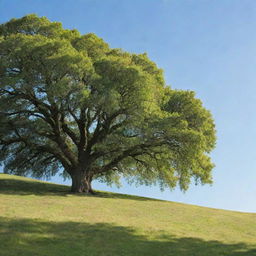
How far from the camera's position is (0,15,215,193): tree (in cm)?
2870

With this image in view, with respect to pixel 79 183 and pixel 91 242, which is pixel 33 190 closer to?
pixel 79 183

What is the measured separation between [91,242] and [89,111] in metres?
19.5

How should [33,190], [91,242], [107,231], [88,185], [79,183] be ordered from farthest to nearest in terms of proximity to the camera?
[88,185] < [79,183] < [33,190] < [107,231] < [91,242]

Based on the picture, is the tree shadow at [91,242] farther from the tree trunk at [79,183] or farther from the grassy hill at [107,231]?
the tree trunk at [79,183]

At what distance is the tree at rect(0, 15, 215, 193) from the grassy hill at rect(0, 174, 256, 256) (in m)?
8.15

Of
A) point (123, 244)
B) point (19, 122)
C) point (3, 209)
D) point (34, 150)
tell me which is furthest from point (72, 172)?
point (123, 244)

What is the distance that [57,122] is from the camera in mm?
32906

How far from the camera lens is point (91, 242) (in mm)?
15094

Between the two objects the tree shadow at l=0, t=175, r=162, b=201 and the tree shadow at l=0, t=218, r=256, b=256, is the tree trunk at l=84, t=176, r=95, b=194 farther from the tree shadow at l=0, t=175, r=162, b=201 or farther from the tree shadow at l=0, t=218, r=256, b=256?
the tree shadow at l=0, t=218, r=256, b=256

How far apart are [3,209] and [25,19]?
768 inches

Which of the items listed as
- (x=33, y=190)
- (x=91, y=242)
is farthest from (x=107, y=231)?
(x=33, y=190)

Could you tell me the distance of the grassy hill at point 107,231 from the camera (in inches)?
560

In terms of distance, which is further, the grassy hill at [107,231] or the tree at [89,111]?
the tree at [89,111]

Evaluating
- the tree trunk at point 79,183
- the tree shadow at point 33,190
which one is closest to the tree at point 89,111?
the tree trunk at point 79,183
